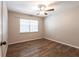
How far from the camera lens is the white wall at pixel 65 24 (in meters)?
3.24

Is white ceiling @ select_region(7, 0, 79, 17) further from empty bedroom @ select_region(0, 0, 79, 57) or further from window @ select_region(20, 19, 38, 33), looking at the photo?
window @ select_region(20, 19, 38, 33)

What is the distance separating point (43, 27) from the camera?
19.0 ft

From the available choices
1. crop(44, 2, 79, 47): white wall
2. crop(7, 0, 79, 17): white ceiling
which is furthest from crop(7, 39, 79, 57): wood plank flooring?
crop(7, 0, 79, 17): white ceiling

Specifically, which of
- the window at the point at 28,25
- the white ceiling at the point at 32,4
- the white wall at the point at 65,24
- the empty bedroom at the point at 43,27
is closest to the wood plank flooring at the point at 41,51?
the empty bedroom at the point at 43,27

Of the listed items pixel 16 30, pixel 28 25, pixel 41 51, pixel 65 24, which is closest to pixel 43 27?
pixel 28 25

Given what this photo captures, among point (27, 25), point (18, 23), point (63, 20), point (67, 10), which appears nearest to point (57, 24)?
point (63, 20)

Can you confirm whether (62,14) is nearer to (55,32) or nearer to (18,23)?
(55,32)

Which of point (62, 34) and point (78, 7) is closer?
point (78, 7)

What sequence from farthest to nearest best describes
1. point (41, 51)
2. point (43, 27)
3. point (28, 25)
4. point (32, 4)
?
point (43, 27) → point (28, 25) → point (41, 51) → point (32, 4)

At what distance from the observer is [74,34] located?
133 inches

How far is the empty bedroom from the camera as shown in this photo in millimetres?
2976

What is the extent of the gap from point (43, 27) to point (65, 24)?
2.24 metres

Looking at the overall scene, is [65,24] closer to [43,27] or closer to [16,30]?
[43,27]

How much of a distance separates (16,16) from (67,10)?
301cm
